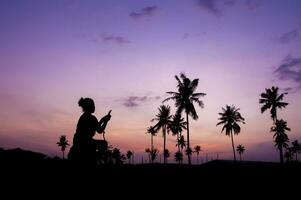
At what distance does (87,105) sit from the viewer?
226 inches

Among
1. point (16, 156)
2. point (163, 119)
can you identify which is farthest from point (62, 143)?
point (16, 156)

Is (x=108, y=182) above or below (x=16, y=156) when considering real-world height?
below

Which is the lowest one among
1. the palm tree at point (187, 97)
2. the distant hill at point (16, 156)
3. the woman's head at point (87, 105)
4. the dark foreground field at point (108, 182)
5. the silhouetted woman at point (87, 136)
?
the dark foreground field at point (108, 182)

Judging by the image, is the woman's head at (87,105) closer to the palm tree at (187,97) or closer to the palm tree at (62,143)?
the palm tree at (187,97)

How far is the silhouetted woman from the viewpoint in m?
5.29

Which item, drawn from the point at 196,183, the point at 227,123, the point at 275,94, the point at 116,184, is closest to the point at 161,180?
the point at 196,183

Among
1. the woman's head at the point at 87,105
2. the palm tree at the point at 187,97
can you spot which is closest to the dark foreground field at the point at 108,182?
the woman's head at the point at 87,105

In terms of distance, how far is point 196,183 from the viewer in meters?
6.47

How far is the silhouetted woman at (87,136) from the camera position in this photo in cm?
529

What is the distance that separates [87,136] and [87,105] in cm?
63

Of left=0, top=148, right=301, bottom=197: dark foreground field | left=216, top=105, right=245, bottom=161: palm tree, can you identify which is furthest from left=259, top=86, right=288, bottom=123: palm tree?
left=0, top=148, right=301, bottom=197: dark foreground field

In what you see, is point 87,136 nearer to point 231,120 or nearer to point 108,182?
point 108,182

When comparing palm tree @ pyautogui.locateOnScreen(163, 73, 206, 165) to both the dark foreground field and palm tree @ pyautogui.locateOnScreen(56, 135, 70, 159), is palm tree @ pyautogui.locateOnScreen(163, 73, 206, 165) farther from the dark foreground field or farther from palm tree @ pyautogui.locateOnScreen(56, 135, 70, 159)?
palm tree @ pyautogui.locateOnScreen(56, 135, 70, 159)

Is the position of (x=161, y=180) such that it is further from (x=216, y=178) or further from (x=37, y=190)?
(x=37, y=190)
